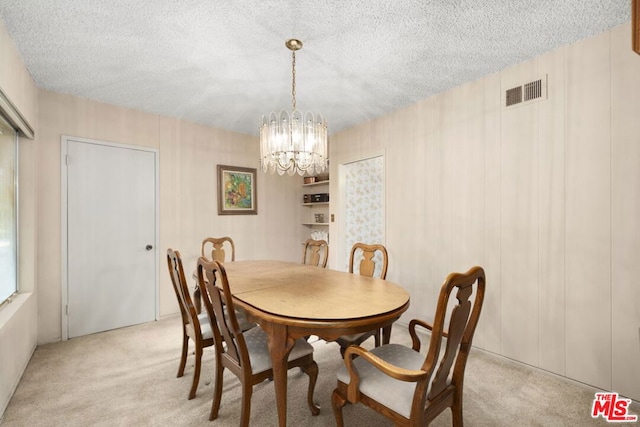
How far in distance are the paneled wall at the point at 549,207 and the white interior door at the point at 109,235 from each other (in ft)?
10.4

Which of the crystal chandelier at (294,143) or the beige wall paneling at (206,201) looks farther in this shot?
the beige wall paneling at (206,201)

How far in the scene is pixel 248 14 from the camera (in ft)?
6.25

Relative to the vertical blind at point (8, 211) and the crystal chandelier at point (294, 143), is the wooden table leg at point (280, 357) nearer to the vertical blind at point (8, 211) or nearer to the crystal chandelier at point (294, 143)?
the crystal chandelier at point (294, 143)

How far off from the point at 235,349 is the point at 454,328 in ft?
3.80

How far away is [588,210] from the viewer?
7.13 ft

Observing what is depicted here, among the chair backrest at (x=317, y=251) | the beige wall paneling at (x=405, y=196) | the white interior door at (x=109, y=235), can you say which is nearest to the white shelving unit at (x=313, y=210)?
the beige wall paneling at (x=405, y=196)

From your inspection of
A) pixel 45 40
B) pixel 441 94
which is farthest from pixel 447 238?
pixel 45 40

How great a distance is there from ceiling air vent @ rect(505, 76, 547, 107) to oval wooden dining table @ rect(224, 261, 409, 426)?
6.19ft

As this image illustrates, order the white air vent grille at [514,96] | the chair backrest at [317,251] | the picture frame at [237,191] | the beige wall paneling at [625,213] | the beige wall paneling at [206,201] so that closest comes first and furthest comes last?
the beige wall paneling at [625,213] → the white air vent grille at [514,96] → the chair backrest at [317,251] → the beige wall paneling at [206,201] → the picture frame at [237,191]

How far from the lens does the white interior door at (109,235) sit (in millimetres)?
3139

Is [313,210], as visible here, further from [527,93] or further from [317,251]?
[527,93]

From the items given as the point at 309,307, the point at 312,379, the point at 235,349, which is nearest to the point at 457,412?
the point at 312,379

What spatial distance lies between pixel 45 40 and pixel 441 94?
3.35m

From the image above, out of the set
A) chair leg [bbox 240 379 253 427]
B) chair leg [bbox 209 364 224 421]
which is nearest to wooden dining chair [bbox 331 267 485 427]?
chair leg [bbox 240 379 253 427]
